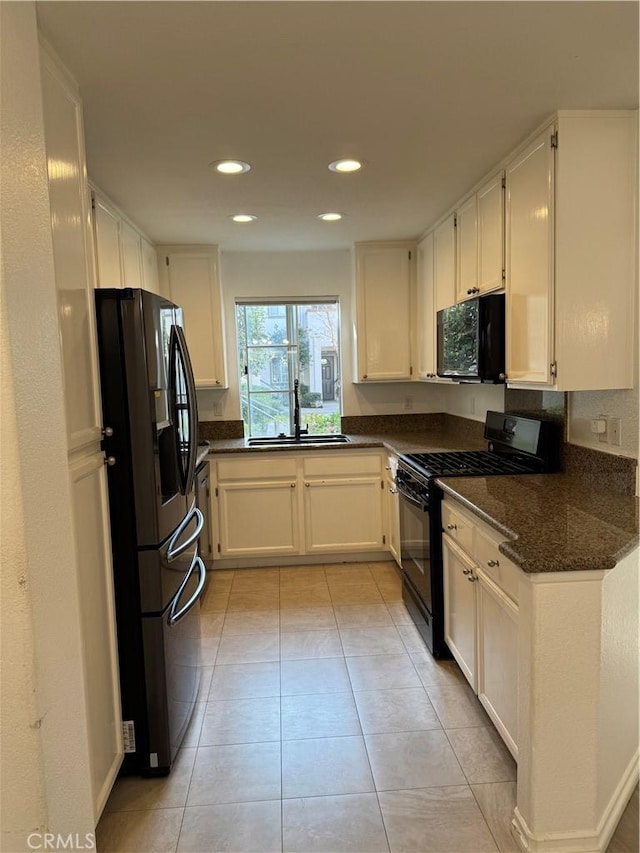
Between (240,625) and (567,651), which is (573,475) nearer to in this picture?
(567,651)

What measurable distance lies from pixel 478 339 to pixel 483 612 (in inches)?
49.6

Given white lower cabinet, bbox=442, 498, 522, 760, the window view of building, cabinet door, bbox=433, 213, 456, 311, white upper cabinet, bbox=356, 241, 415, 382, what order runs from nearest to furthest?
white lower cabinet, bbox=442, 498, 522, 760 < cabinet door, bbox=433, 213, 456, 311 < white upper cabinet, bbox=356, 241, 415, 382 < the window view of building

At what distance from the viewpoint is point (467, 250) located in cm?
299

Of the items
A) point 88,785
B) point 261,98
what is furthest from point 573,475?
point 88,785

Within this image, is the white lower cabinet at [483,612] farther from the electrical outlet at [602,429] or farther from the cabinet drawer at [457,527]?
the electrical outlet at [602,429]

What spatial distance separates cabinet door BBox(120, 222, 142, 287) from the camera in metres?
3.06

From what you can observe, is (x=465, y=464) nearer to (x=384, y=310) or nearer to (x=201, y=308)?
(x=384, y=310)

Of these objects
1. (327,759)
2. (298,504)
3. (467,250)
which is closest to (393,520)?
(298,504)

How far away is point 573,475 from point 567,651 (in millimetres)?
1111

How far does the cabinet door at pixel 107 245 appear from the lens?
8.45ft

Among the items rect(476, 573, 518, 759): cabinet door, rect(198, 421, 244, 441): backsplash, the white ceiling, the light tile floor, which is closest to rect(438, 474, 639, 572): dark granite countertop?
rect(476, 573, 518, 759): cabinet door

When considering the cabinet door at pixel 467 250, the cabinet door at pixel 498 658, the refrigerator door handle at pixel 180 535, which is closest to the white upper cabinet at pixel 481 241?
the cabinet door at pixel 467 250

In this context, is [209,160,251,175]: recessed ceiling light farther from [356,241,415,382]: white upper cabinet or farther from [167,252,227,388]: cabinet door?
[356,241,415,382]: white upper cabinet

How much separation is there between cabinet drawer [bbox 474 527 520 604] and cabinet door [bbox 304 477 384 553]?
1.86m
